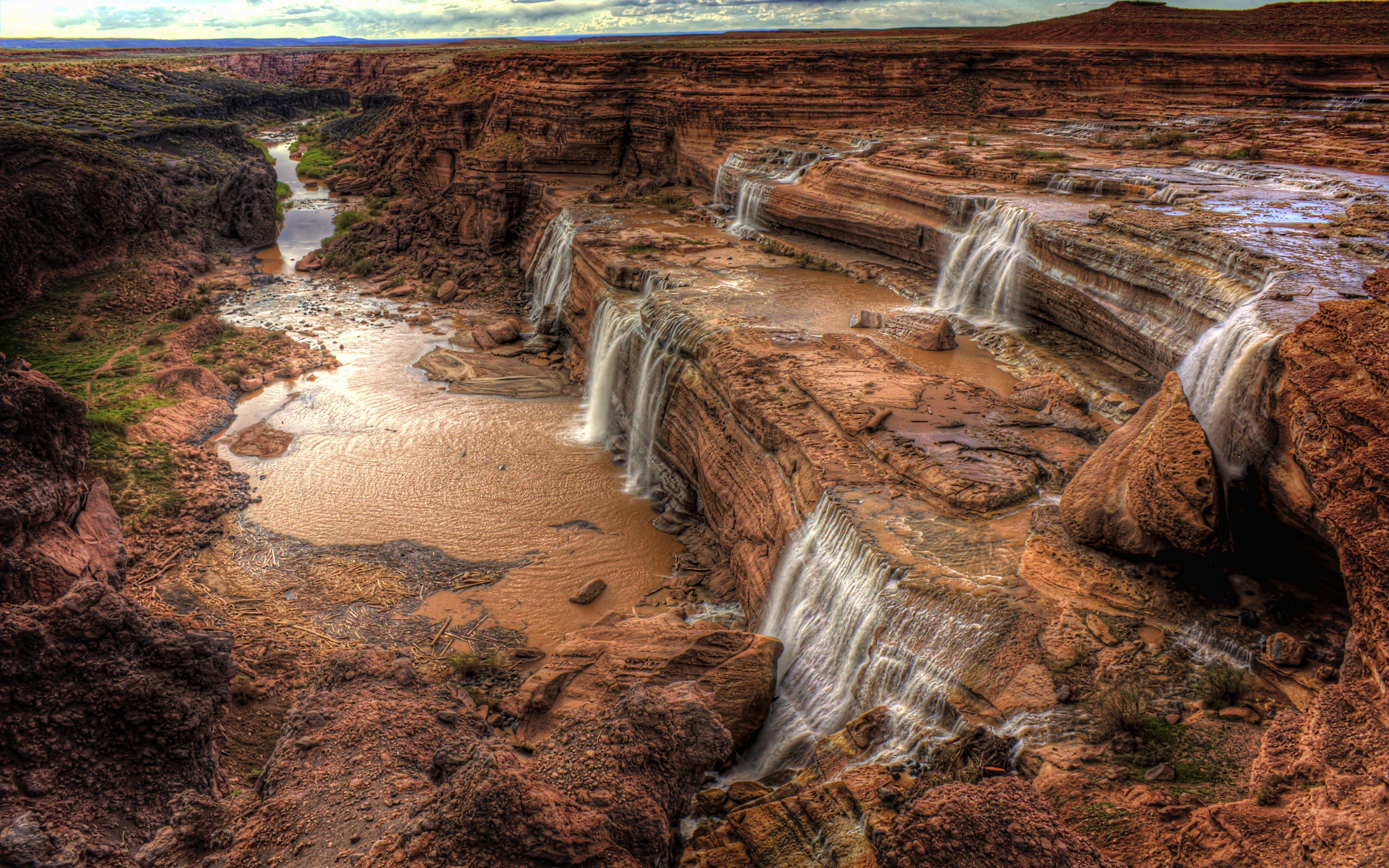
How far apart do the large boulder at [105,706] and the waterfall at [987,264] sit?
13754mm

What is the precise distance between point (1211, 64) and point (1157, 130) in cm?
958

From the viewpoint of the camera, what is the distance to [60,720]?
20.2 feet

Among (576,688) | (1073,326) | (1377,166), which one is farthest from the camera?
(1377,166)

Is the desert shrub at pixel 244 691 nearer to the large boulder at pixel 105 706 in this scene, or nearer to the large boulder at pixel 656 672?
the large boulder at pixel 105 706

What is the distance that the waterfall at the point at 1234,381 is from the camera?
7.91 metres

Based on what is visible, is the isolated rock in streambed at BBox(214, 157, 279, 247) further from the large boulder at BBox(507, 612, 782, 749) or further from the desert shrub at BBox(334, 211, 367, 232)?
the large boulder at BBox(507, 612, 782, 749)

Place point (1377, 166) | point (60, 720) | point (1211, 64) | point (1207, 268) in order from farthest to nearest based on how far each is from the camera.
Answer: point (1211, 64) → point (1377, 166) → point (1207, 268) → point (60, 720)

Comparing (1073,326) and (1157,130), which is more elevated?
(1157,130)

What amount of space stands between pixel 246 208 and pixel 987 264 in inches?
1057

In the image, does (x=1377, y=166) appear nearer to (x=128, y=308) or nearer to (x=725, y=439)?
(x=725, y=439)

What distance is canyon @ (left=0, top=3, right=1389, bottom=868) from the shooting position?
5.42 m

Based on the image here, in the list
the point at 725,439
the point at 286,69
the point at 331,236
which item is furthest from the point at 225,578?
the point at 286,69

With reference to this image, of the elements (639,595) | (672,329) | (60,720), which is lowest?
(639,595)

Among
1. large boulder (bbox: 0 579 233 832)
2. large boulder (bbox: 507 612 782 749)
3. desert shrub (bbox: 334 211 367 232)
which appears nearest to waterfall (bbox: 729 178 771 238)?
large boulder (bbox: 507 612 782 749)
